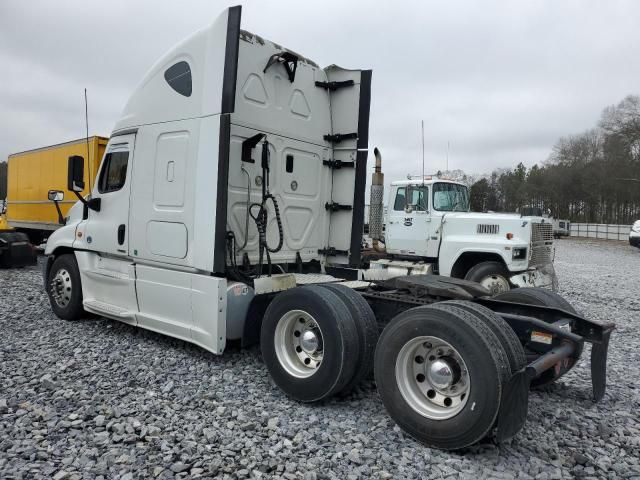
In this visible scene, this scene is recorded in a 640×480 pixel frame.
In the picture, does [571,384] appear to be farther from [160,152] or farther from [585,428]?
[160,152]

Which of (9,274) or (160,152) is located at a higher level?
(160,152)

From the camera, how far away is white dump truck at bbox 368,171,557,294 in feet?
28.5

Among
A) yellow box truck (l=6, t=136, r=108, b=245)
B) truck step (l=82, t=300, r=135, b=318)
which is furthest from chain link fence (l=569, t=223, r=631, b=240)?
truck step (l=82, t=300, r=135, b=318)

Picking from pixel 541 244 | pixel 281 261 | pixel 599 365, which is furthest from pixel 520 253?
pixel 599 365

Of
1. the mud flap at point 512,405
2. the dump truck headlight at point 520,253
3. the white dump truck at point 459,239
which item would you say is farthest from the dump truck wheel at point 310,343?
the dump truck headlight at point 520,253

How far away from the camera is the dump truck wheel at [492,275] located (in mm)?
8633

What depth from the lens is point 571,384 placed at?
465 centimetres

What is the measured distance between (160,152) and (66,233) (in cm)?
236

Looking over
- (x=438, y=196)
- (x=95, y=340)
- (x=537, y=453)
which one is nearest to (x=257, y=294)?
(x=95, y=340)

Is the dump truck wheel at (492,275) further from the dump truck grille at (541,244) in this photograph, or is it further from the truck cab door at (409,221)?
the truck cab door at (409,221)

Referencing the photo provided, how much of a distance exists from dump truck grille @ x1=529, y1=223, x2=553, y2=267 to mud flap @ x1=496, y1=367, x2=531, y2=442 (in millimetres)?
6290

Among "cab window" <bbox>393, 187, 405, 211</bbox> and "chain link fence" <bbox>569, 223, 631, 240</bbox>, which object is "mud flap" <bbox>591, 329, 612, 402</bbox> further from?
"chain link fence" <bbox>569, 223, 631, 240</bbox>

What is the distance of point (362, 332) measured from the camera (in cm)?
393

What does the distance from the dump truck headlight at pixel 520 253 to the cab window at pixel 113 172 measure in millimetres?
6550
